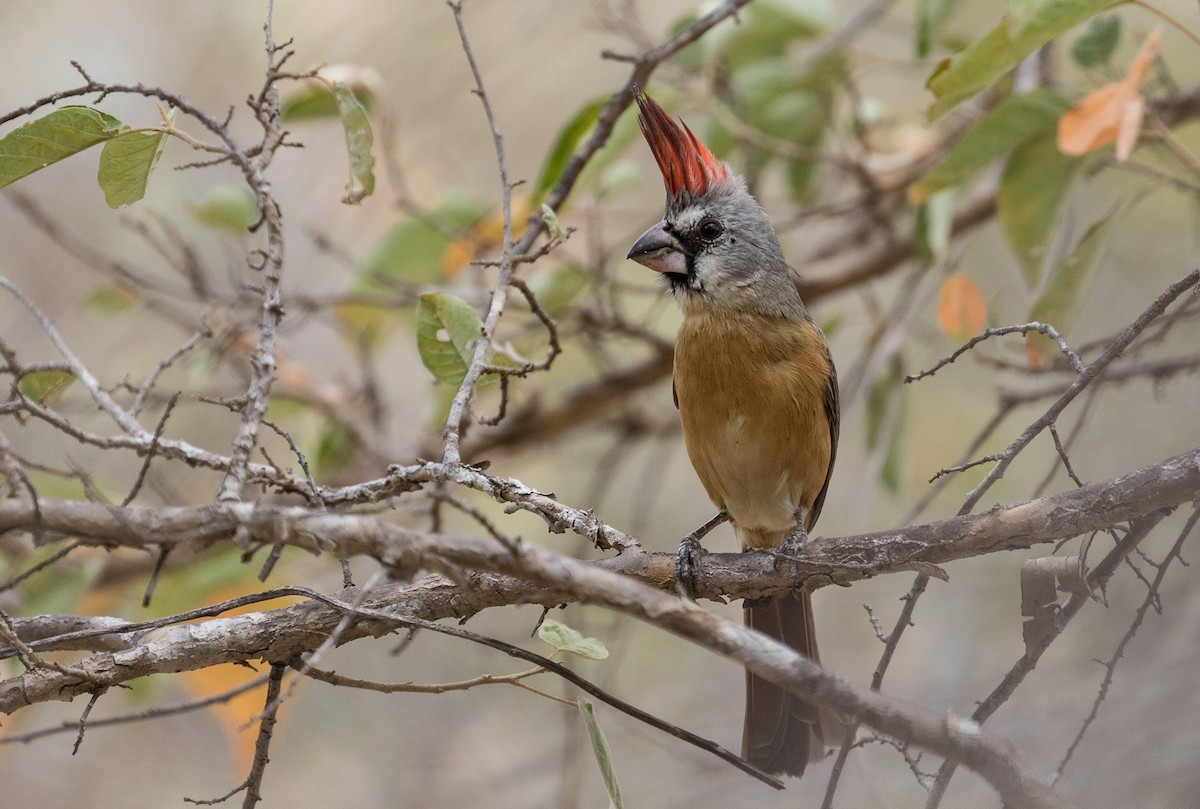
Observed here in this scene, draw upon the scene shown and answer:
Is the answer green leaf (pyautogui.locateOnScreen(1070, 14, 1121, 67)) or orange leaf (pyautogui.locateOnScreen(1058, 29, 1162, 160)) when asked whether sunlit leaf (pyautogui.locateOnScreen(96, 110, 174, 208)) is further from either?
green leaf (pyautogui.locateOnScreen(1070, 14, 1121, 67))

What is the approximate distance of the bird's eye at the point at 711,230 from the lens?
134 inches

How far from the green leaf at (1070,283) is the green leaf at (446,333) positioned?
1.55 meters

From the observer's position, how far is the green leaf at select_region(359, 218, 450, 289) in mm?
3775

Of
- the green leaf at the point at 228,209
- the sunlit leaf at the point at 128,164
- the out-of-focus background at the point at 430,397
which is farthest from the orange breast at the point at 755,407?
the sunlit leaf at the point at 128,164

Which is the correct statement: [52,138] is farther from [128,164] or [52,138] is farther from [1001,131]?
[1001,131]

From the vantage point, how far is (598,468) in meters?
4.45

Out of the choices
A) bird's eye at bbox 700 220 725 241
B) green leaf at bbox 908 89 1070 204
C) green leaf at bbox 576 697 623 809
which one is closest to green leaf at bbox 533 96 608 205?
bird's eye at bbox 700 220 725 241

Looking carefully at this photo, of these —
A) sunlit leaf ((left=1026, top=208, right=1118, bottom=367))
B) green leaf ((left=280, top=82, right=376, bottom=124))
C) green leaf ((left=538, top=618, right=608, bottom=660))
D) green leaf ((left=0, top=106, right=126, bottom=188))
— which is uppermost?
sunlit leaf ((left=1026, top=208, right=1118, bottom=367))

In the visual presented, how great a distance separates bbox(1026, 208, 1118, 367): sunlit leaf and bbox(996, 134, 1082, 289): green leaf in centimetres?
18

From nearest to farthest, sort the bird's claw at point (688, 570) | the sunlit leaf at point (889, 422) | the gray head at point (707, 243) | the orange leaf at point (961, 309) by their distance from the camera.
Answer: the bird's claw at point (688, 570)
the orange leaf at point (961, 309)
the gray head at point (707, 243)
the sunlit leaf at point (889, 422)

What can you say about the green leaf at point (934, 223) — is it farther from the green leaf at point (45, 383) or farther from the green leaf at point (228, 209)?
the green leaf at point (45, 383)

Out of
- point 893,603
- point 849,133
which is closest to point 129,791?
point 893,603

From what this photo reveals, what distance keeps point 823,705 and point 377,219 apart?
507 centimetres

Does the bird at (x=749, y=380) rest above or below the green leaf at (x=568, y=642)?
above
